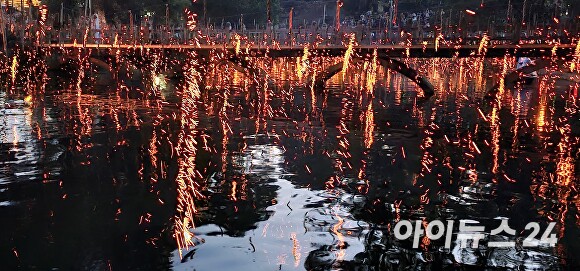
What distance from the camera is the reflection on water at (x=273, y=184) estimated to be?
7.40 metres

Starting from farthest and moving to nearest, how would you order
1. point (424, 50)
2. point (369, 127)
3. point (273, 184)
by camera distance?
point (424, 50), point (369, 127), point (273, 184)

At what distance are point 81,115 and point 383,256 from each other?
16.2 m

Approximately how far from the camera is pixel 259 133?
55.5 feet

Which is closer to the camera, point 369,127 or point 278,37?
point 369,127

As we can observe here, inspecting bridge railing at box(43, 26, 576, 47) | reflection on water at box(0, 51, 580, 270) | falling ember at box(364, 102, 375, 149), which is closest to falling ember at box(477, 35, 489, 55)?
bridge railing at box(43, 26, 576, 47)

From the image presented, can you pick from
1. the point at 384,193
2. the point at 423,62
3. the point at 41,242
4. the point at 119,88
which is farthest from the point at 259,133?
the point at 423,62

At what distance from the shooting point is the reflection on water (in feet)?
24.3

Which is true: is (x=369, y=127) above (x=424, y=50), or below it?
below

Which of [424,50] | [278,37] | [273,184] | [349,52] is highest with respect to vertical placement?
[278,37]

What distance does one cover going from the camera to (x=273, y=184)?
429 inches

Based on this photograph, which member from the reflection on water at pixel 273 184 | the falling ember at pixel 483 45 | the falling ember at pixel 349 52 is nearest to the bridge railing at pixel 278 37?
the falling ember at pixel 349 52

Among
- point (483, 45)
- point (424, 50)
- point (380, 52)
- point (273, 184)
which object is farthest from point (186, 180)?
point (483, 45)

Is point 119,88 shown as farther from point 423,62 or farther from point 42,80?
point 423,62

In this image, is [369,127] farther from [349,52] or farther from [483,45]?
[483,45]
